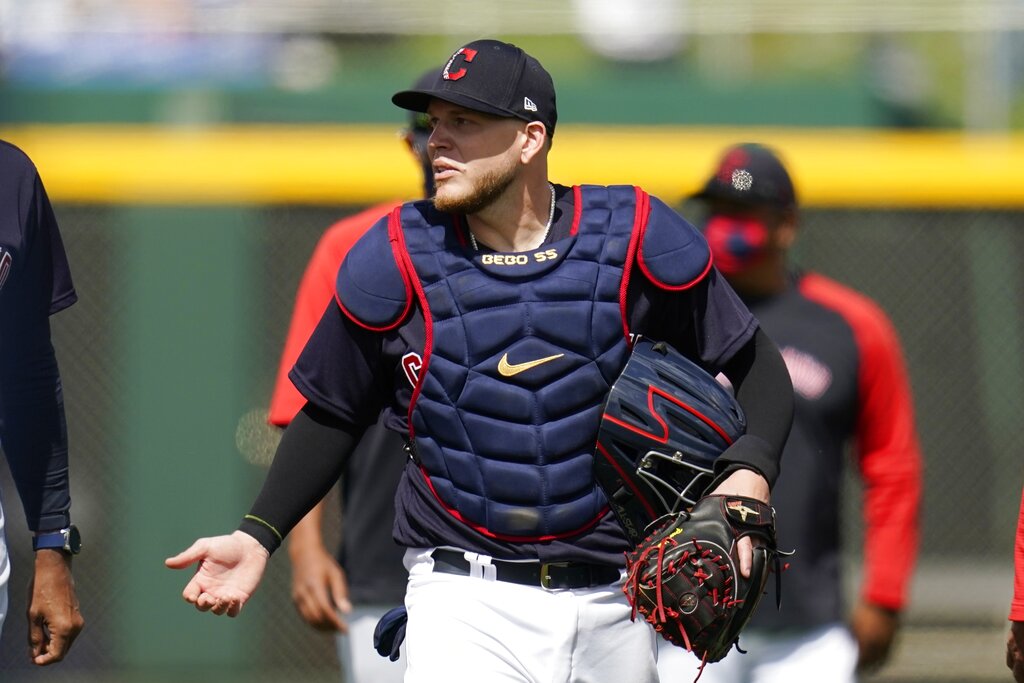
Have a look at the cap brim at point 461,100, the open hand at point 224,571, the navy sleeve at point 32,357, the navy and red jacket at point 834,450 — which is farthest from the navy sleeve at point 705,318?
the navy sleeve at point 32,357

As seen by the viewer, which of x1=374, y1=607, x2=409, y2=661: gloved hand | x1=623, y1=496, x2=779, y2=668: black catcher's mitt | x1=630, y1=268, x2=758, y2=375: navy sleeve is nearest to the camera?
x1=623, y1=496, x2=779, y2=668: black catcher's mitt

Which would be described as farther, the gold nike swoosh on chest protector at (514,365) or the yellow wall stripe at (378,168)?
the yellow wall stripe at (378,168)

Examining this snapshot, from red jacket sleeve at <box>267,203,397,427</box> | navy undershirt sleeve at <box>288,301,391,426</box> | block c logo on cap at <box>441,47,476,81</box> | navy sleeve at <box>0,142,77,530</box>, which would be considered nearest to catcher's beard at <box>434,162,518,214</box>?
block c logo on cap at <box>441,47,476,81</box>

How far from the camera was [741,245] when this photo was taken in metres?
5.27

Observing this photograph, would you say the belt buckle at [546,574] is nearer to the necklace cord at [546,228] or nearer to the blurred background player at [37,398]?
the necklace cord at [546,228]

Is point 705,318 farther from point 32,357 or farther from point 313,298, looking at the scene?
point 32,357

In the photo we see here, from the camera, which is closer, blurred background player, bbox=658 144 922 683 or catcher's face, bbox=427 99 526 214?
catcher's face, bbox=427 99 526 214

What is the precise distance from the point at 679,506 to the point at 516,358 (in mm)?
503

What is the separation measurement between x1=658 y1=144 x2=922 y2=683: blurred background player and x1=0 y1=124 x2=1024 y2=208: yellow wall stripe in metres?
2.29

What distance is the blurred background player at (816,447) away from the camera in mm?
5137

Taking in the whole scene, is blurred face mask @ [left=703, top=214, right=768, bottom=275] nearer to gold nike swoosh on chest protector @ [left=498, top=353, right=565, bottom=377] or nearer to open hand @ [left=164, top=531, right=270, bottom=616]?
gold nike swoosh on chest protector @ [left=498, top=353, right=565, bottom=377]

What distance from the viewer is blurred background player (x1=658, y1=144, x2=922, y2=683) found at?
5137mm

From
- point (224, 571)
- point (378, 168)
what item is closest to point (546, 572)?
point (224, 571)

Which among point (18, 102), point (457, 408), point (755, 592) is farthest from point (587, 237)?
point (18, 102)
